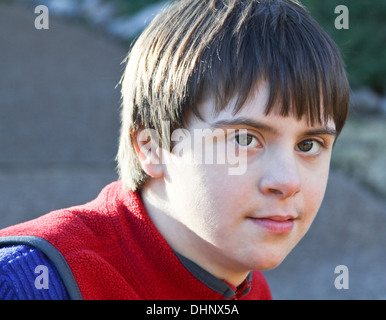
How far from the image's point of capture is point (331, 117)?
6.09 ft

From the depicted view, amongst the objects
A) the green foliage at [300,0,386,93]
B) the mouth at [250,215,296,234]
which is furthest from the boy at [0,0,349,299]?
the green foliage at [300,0,386,93]

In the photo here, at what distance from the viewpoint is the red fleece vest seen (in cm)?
163

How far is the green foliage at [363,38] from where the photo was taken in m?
10.2

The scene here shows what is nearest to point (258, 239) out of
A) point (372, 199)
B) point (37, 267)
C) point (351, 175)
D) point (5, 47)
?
point (37, 267)

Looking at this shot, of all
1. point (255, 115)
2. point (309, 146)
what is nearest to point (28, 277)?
point (255, 115)

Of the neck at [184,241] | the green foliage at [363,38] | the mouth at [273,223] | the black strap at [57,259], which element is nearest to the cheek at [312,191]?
the mouth at [273,223]

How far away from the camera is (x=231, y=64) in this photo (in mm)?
1735

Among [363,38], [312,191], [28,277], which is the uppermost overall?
[363,38]

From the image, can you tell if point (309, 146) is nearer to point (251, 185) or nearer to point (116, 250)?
point (251, 185)

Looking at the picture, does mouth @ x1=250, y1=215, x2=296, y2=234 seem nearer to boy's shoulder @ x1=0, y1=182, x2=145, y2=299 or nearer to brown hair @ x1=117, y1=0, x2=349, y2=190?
brown hair @ x1=117, y1=0, x2=349, y2=190

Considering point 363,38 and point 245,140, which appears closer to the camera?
point 245,140

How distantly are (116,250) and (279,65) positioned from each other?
0.74 metres

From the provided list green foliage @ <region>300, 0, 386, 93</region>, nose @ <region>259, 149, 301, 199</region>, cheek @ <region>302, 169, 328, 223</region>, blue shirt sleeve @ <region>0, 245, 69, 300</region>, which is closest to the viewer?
blue shirt sleeve @ <region>0, 245, 69, 300</region>
